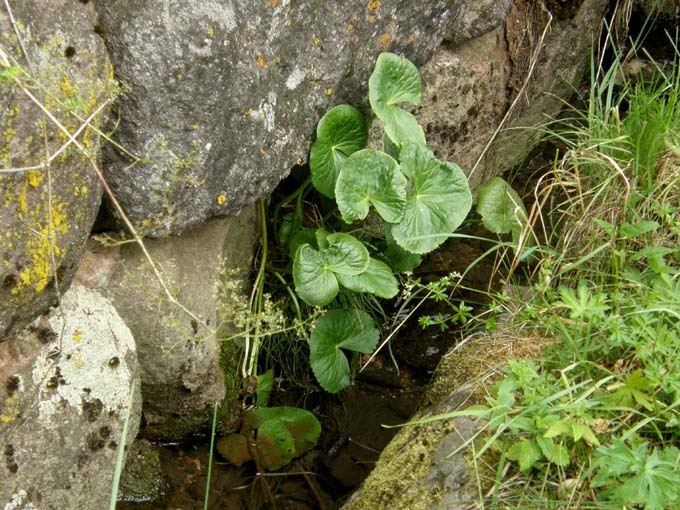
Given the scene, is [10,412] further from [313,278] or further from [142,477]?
[313,278]

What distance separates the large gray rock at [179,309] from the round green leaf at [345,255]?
30 centimetres

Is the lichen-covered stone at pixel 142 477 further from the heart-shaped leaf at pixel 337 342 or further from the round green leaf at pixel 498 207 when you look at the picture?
the round green leaf at pixel 498 207

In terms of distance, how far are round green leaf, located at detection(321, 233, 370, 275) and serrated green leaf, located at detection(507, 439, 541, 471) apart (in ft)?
2.81

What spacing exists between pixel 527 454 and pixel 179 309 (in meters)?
1.03

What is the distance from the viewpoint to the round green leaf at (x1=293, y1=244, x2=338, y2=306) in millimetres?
2299

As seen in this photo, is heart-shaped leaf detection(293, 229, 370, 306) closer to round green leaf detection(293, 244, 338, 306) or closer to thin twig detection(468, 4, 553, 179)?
Answer: round green leaf detection(293, 244, 338, 306)

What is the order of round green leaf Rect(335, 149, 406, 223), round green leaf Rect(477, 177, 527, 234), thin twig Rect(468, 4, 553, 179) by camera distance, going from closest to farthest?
round green leaf Rect(335, 149, 406, 223), round green leaf Rect(477, 177, 527, 234), thin twig Rect(468, 4, 553, 179)

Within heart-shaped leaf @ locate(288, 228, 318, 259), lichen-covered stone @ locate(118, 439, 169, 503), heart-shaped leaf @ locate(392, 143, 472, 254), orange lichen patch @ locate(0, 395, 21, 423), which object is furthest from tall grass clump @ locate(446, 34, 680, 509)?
lichen-covered stone @ locate(118, 439, 169, 503)

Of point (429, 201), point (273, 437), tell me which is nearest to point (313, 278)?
point (429, 201)

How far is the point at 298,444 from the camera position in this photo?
8.37ft

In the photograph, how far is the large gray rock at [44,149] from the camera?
152 cm

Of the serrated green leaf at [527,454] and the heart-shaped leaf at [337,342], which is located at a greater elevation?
the serrated green leaf at [527,454]

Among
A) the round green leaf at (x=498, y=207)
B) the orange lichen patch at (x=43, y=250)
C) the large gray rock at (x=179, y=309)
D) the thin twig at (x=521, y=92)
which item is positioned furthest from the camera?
Result: the thin twig at (x=521, y=92)

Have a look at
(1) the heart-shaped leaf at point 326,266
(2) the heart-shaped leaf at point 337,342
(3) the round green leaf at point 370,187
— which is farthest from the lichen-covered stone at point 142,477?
(3) the round green leaf at point 370,187
